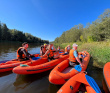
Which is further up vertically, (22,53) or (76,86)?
(22,53)

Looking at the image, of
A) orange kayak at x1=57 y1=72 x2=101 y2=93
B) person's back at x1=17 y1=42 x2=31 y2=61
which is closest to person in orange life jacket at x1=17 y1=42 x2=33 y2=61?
person's back at x1=17 y1=42 x2=31 y2=61

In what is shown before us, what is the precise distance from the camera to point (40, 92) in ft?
7.42

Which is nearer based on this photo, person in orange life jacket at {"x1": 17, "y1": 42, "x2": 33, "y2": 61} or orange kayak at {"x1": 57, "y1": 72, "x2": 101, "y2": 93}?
orange kayak at {"x1": 57, "y1": 72, "x2": 101, "y2": 93}

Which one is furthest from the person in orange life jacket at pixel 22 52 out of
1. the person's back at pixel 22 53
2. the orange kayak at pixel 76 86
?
the orange kayak at pixel 76 86

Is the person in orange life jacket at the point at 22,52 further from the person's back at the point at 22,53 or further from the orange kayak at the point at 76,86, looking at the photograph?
the orange kayak at the point at 76,86

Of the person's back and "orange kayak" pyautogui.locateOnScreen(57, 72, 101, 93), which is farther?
the person's back

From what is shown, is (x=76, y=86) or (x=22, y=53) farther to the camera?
(x=22, y=53)

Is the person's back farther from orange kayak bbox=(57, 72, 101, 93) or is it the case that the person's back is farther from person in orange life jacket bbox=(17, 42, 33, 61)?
orange kayak bbox=(57, 72, 101, 93)

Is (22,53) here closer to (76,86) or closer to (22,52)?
(22,52)

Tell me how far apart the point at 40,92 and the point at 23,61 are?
7.89 feet

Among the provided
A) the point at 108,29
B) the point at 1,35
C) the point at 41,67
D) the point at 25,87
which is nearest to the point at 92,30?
the point at 108,29

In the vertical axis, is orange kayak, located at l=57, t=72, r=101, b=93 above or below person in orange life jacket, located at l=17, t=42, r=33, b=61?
below

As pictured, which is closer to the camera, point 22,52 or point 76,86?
point 76,86

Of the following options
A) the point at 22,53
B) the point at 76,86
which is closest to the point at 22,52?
the point at 22,53
